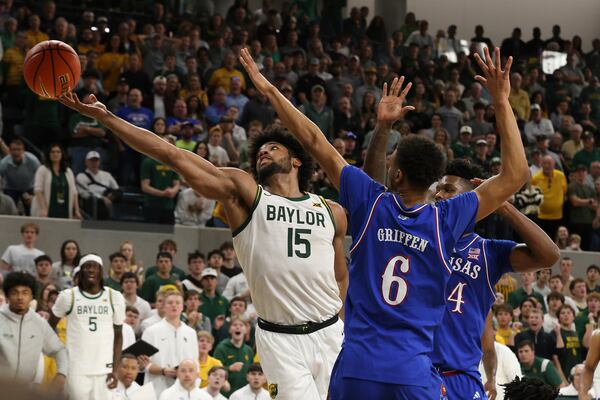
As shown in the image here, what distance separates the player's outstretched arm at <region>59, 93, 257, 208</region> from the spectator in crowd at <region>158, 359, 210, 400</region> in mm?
5021

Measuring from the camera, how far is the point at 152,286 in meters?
12.3

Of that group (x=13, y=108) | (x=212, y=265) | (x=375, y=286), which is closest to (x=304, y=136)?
(x=375, y=286)

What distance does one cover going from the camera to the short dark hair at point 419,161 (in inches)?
161

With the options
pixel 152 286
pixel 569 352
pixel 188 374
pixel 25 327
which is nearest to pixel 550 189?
pixel 569 352

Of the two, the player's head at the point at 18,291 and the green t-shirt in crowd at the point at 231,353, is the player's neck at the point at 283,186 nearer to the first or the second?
the player's head at the point at 18,291

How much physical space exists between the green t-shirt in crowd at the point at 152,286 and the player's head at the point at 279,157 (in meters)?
6.15

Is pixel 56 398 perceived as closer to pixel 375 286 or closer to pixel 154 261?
pixel 375 286

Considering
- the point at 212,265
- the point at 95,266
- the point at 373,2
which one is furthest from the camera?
the point at 373,2

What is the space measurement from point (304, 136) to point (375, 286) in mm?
798

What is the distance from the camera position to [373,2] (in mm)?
24484

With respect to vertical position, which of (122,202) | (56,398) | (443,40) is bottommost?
(56,398)

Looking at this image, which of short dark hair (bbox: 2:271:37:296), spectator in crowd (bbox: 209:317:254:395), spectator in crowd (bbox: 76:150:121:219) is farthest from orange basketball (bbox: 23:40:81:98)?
spectator in crowd (bbox: 76:150:121:219)

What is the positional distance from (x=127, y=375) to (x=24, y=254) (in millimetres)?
3051

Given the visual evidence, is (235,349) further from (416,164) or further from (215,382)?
(416,164)
